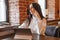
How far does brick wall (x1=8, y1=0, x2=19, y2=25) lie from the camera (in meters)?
3.60

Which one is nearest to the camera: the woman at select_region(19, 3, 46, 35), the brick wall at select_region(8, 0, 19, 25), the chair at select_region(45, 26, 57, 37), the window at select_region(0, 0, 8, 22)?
the woman at select_region(19, 3, 46, 35)

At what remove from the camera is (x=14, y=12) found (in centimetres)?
367

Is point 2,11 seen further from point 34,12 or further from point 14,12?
point 34,12

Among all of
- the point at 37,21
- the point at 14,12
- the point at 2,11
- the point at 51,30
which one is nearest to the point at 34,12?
the point at 37,21

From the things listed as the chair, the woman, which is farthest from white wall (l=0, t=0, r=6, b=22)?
the woman

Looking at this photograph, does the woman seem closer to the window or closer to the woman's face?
the woman's face

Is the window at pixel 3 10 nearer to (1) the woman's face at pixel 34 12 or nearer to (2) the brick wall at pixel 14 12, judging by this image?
(2) the brick wall at pixel 14 12

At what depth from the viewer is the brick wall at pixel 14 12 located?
142 inches

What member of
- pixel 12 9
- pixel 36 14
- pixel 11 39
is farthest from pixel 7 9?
pixel 11 39

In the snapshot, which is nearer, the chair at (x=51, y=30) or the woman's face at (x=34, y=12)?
the woman's face at (x=34, y=12)

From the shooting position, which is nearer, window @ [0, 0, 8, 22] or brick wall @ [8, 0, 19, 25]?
brick wall @ [8, 0, 19, 25]

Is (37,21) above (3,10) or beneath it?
beneath

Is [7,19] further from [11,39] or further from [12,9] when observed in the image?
[11,39]

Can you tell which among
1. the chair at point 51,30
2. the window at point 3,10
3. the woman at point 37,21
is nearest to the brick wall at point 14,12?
the window at point 3,10
